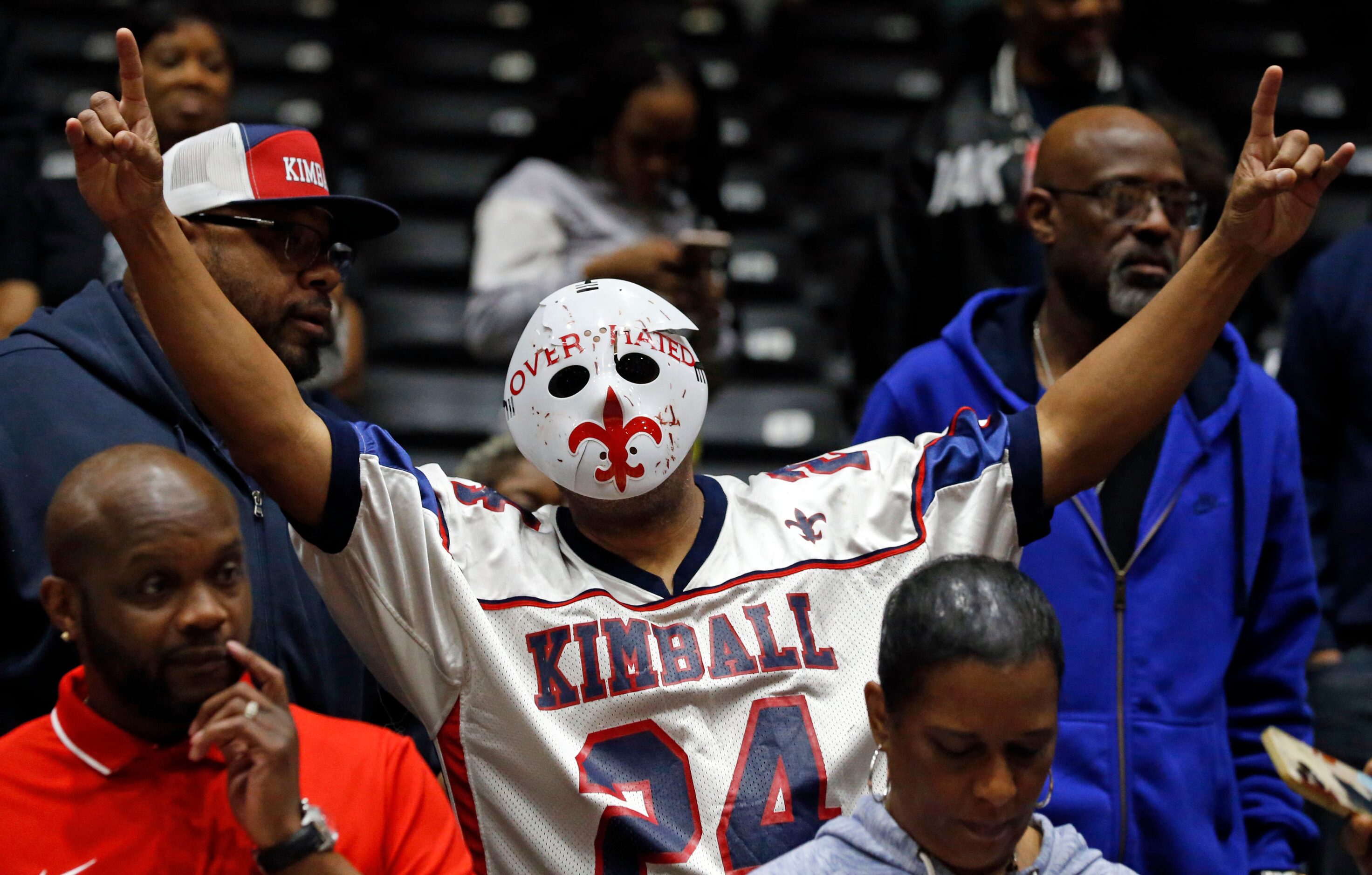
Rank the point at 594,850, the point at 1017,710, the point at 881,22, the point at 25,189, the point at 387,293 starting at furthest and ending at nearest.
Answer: the point at 881,22 < the point at 387,293 < the point at 25,189 < the point at 594,850 < the point at 1017,710

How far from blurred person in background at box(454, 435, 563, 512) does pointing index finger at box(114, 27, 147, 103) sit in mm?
1472

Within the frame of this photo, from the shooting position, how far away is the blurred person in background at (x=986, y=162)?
463 cm

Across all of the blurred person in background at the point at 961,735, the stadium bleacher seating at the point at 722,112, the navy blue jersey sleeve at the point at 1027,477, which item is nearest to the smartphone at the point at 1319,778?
the blurred person in background at the point at 961,735

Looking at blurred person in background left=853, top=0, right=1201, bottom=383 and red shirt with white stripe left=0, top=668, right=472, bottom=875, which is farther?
blurred person in background left=853, top=0, right=1201, bottom=383

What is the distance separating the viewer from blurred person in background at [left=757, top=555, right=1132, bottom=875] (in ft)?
7.84

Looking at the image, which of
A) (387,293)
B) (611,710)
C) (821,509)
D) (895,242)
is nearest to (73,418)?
(611,710)

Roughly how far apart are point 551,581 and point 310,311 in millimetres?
827

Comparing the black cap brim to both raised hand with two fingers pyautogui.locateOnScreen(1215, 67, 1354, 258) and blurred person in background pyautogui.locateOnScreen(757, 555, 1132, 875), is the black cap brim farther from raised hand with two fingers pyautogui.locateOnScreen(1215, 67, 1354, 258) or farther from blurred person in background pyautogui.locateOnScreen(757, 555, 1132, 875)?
raised hand with two fingers pyautogui.locateOnScreen(1215, 67, 1354, 258)

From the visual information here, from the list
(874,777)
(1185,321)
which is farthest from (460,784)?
(1185,321)

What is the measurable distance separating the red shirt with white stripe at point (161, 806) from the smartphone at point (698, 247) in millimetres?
1814

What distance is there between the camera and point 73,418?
310 cm

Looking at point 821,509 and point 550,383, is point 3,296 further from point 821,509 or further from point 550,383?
point 821,509

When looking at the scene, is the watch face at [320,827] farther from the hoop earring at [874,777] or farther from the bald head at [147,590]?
the hoop earring at [874,777]

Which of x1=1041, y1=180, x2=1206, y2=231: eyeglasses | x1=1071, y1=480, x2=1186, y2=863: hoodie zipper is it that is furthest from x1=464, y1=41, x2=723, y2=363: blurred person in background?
x1=1071, y1=480, x2=1186, y2=863: hoodie zipper
